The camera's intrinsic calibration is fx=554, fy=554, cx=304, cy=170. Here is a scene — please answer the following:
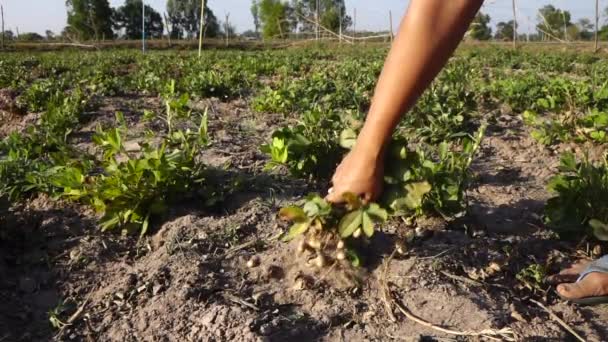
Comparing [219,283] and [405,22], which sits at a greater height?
[405,22]

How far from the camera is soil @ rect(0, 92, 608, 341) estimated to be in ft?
5.55

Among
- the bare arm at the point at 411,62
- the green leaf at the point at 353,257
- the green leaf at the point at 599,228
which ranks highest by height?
the bare arm at the point at 411,62

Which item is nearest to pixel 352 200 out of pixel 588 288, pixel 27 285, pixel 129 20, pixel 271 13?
pixel 588 288

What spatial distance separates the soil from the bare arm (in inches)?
16.7

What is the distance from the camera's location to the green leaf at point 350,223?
66.9 inches

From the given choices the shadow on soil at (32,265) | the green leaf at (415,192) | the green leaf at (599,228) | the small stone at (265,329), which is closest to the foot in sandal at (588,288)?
the green leaf at (599,228)

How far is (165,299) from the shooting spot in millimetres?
1826

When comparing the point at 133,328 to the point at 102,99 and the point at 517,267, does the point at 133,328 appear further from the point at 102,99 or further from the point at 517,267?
the point at 102,99

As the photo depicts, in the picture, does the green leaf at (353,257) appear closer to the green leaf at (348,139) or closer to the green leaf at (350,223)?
the green leaf at (350,223)

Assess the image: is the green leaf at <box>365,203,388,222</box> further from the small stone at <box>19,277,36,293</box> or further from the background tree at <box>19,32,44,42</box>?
the background tree at <box>19,32,44,42</box>

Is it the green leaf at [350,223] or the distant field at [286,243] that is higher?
the green leaf at [350,223]

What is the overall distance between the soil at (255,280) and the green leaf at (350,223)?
0.20 metres

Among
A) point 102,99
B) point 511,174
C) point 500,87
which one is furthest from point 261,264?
point 102,99

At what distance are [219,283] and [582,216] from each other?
1432mm
